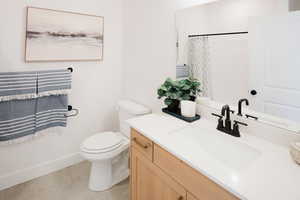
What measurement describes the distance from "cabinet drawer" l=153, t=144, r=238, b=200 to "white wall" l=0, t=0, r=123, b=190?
138 centimetres

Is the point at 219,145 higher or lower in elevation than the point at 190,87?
lower

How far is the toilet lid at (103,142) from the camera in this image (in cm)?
164

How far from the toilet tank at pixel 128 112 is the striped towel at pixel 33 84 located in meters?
0.63

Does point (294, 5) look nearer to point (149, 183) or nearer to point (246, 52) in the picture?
point (246, 52)

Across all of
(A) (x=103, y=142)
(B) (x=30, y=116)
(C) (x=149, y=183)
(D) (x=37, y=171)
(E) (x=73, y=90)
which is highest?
(E) (x=73, y=90)

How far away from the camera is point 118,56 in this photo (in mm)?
2340

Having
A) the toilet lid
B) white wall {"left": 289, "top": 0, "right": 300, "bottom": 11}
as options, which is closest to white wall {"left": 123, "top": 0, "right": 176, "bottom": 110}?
the toilet lid

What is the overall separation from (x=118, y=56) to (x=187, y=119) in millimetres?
1392

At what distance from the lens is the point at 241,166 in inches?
36.3

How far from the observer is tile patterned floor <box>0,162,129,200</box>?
1.67 meters

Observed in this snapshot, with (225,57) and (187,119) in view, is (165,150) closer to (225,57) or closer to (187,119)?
(187,119)

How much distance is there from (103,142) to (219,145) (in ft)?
3.60

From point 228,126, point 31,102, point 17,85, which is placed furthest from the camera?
point 31,102

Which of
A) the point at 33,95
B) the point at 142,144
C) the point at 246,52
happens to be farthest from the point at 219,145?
the point at 33,95
